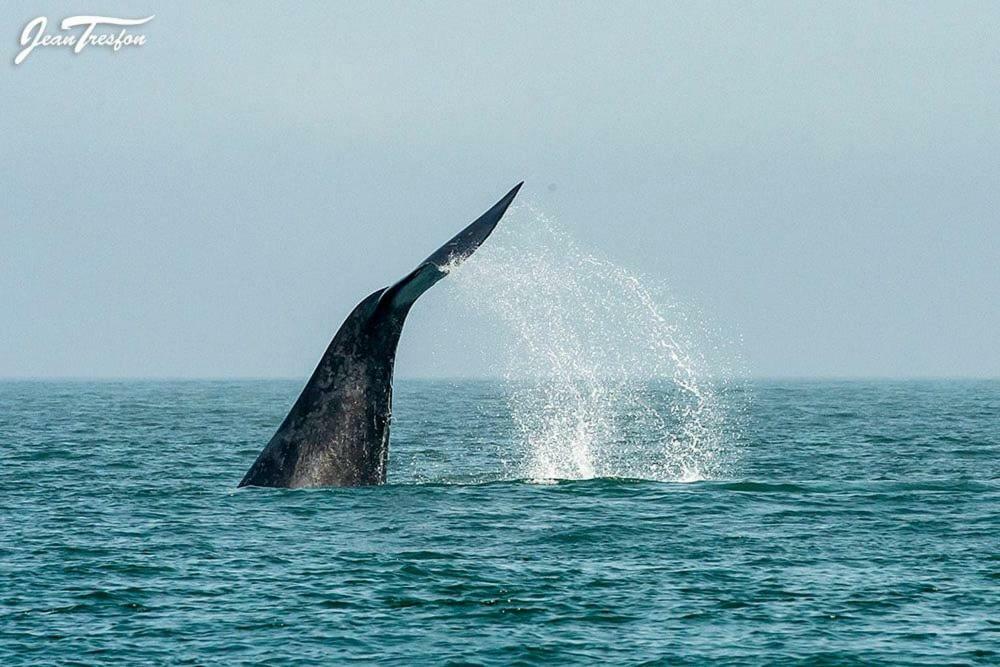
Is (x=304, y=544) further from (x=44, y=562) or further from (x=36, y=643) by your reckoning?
(x=36, y=643)

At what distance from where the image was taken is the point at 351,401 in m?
15.3

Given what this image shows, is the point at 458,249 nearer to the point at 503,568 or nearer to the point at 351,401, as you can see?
the point at 351,401

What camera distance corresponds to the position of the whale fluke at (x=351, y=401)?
1506 cm

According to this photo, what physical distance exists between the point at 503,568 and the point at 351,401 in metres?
2.68

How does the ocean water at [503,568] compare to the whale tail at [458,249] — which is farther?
the whale tail at [458,249]

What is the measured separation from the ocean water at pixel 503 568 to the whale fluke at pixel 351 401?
408mm

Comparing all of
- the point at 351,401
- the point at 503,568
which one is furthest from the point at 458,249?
the point at 503,568

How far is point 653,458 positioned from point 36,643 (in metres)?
18.9

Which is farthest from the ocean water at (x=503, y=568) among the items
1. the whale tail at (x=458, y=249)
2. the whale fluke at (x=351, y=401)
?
the whale tail at (x=458, y=249)

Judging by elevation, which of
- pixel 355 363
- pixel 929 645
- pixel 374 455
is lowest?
pixel 929 645

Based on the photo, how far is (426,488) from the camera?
18984 millimetres

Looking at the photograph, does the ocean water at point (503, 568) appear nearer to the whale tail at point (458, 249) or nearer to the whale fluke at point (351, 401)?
the whale fluke at point (351, 401)

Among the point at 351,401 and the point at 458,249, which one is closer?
the point at 458,249

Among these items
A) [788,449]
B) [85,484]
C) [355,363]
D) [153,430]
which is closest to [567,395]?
[153,430]
